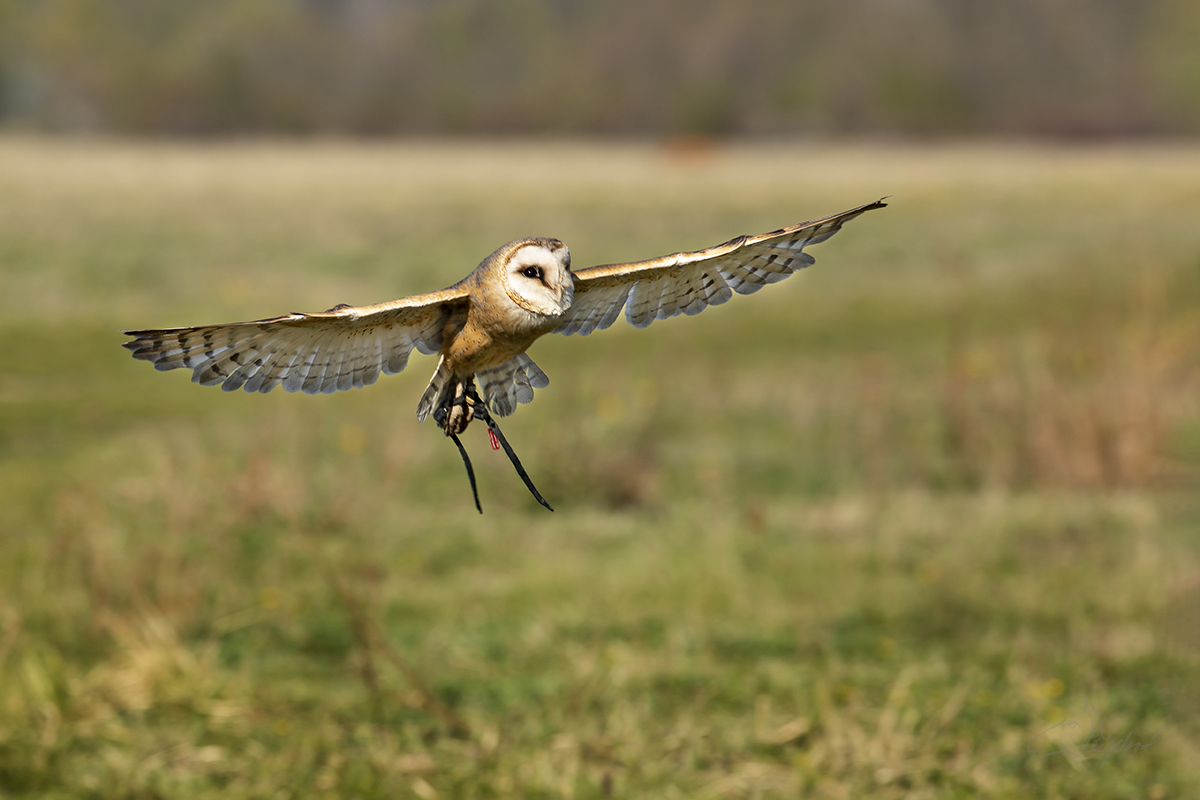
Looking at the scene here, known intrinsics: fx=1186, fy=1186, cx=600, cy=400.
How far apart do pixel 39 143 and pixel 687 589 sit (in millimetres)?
62491

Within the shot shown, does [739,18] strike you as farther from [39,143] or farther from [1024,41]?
[39,143]

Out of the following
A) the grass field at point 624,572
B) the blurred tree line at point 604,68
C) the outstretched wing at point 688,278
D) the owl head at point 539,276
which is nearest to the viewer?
the owl head at point 539,276

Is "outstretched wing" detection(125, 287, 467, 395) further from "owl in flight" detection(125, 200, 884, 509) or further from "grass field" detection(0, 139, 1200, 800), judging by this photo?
"grass field" detection(0, 139, 1200, 800)

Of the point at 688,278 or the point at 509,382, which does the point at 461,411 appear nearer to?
the point at 509,382

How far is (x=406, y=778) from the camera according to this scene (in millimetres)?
7668

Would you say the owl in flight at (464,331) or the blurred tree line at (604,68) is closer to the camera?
the owl in flight at (464,331)

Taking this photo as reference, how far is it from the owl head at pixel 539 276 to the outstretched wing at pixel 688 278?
93 mm

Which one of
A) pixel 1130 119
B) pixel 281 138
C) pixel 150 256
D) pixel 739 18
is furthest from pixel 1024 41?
pixel 150 256

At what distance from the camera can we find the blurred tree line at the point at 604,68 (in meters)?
91.7

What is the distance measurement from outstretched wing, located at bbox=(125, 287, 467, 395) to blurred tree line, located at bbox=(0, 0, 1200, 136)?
86154 millimetres

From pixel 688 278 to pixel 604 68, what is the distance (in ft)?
450

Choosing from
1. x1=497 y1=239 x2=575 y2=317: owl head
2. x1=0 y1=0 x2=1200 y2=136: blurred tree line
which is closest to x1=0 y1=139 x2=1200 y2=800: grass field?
x1=497 y1=239 x2=575 y2=317: owl head

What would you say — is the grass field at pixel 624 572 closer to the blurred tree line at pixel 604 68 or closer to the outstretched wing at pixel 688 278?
the outstretched wing at pixel 688 278

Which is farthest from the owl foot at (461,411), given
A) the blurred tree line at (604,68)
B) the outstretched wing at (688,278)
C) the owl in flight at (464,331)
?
the blurred tree line at (604,68)
